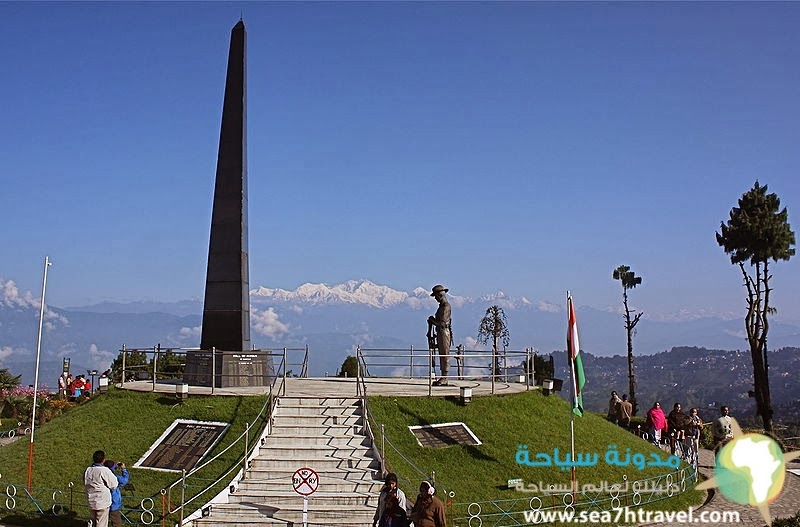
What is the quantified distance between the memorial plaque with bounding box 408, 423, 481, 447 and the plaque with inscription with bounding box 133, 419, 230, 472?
5248 millimetres

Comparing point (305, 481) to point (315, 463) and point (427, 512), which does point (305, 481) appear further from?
point (427, 512)

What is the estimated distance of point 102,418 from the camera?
2156 centimetres

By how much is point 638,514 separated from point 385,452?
249 inches

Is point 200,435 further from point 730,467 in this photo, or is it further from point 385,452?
point 730,467

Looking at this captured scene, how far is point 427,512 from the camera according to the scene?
41.1 feet

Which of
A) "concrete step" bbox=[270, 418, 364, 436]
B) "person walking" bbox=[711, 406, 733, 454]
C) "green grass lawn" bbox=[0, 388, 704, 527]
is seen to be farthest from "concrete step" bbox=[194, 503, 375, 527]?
"person walking" bbox=[711, 406, 733, 454]

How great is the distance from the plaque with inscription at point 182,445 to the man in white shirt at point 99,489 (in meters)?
4.10

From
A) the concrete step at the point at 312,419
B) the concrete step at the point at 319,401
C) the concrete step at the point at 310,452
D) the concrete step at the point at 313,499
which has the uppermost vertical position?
the concrete step at the point at 319,401

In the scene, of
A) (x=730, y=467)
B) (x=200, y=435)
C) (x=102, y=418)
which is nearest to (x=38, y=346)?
(x=102, y=418)

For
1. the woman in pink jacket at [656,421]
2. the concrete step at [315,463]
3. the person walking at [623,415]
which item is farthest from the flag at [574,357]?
the person walking at [623,415]

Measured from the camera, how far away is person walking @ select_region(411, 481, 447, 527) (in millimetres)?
12492

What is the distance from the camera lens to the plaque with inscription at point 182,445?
18.6m

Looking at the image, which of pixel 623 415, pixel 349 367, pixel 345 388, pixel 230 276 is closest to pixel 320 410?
pixel 345 388

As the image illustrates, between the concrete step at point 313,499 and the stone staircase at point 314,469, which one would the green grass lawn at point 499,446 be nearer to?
the stone staircase at point 314,469
